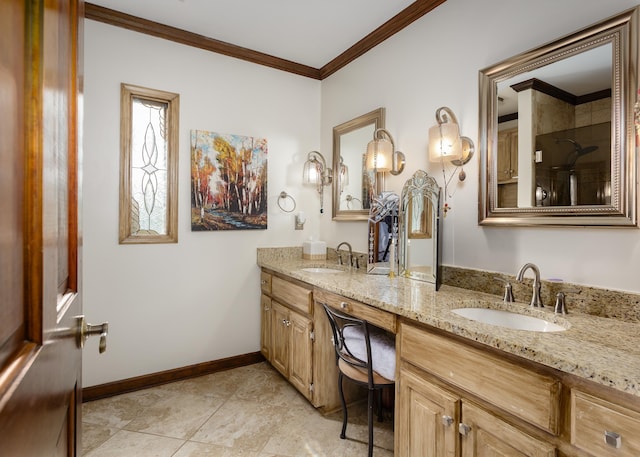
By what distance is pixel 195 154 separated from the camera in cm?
279

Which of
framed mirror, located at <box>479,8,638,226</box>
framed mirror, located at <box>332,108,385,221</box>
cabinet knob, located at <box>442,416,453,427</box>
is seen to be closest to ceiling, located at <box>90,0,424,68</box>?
framed mirror, located at <box>332,108,385,221</box>

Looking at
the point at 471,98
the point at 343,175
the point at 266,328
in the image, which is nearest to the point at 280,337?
the point at 266,328

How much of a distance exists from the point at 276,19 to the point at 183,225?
1.70m

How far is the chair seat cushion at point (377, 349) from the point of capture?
1772 mm

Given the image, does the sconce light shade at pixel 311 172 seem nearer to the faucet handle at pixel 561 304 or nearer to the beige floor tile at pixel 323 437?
the beige floor tile at pixel 323 437

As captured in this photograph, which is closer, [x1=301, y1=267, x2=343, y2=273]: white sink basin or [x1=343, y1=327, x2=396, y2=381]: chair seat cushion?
[x1=343, y1=327, x2=396, y2=381]: chair seat cushion

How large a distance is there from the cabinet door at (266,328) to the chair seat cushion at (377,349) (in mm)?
1062

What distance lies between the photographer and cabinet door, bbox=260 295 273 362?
2.92 meters

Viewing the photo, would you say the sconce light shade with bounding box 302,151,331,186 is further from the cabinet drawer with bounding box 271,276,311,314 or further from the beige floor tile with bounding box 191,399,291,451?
the beige floor tile with bounding box 191,399,291,451

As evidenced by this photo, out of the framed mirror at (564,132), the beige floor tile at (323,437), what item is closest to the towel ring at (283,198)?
the beige floor tile at (323,437)

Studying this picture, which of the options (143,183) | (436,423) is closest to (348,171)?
(143,183)

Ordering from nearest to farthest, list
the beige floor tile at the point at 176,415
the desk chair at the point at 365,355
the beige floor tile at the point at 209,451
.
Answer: the desk chair at the point at 365,355 < the beige floor tile at the point at 209,451 < the beige floor tile at the point at 176,415

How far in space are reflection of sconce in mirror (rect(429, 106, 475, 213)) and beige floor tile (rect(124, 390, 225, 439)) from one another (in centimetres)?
218

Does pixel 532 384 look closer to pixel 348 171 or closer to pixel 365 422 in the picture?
pixel 365 422
